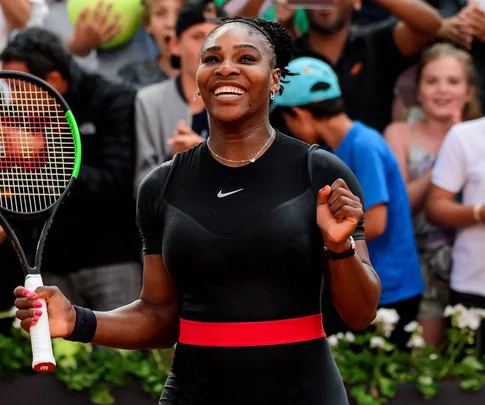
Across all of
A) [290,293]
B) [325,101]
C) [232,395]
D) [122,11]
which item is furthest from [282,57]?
[122,11]

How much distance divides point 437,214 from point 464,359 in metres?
0.72

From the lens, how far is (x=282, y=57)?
10.5 ft

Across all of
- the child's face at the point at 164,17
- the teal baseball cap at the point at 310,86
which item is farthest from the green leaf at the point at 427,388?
the child's face at the point at 164,17

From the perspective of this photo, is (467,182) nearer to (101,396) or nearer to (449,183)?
(449,183)

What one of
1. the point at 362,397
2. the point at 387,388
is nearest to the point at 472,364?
the point at 387,388

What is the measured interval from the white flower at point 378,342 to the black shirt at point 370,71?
Answer: 1.24m

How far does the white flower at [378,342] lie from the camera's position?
4.98m

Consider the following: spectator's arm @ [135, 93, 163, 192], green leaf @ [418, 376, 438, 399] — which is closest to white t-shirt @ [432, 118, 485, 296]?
green leaf @ [418, 376, 438, 399]

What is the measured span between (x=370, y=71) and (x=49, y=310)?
3162mm

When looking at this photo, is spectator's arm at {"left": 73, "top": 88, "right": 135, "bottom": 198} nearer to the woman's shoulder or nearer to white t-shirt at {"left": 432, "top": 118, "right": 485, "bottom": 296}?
white t-shirt at {"left": 432, "top": 118, "right": 485, "bottom": 296}

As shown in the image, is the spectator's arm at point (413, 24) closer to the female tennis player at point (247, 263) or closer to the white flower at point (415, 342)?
the white flower at point (415, 342)

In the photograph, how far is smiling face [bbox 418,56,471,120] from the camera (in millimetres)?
5637

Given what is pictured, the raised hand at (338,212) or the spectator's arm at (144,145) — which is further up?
the raised hand at (338,212)

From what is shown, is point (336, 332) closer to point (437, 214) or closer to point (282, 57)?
point (437, 214)
